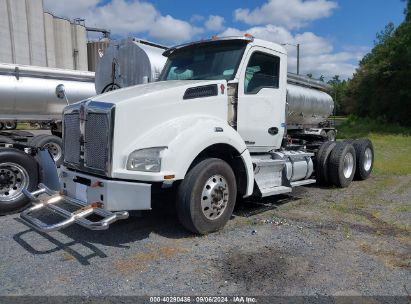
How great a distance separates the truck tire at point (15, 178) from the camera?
6141 mm

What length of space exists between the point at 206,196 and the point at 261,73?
8.04ft

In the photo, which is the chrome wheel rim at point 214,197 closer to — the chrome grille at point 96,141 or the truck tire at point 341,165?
the chrome grille at point 96,141

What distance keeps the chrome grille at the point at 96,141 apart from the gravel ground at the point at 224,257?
3.37ft

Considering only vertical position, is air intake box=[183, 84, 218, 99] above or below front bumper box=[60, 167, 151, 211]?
above

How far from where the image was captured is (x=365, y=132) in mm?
30250

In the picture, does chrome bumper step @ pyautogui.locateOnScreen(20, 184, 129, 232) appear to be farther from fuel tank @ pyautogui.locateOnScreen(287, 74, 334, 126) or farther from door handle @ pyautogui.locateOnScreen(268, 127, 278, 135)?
fuel tank @ pyautogui.locateOnScreen(287, 74, 334, 126)

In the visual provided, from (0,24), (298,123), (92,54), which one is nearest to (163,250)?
(298,123)

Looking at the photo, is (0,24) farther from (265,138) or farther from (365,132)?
(265,138)

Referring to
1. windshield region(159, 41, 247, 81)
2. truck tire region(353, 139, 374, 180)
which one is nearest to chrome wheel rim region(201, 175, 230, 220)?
windshield region(159, 41, 247, 81)

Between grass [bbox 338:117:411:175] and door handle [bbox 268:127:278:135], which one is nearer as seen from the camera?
door handle [bbox 268:127:278:135]

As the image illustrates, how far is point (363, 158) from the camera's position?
9789mm

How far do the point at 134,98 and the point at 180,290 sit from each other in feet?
7.37

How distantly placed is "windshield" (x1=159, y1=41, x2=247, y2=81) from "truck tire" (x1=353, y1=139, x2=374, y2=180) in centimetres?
495

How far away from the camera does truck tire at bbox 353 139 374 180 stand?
9742 mm
